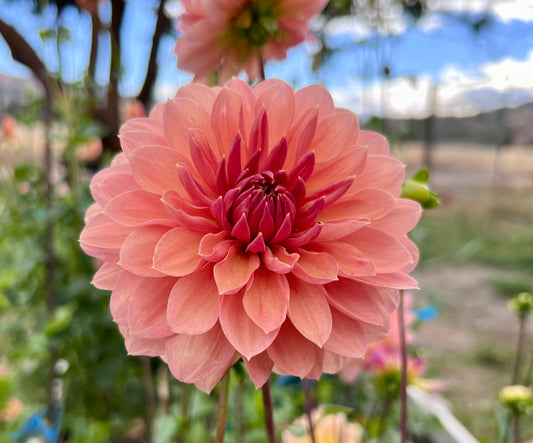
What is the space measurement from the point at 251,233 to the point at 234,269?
3 cm

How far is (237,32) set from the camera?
1.39 feet

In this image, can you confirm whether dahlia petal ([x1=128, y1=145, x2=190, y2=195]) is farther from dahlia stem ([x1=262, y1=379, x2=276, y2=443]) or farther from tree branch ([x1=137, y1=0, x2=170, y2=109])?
tree branch ([x1=137, y1=0, x2=170, y2=109])

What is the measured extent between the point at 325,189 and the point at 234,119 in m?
0.08

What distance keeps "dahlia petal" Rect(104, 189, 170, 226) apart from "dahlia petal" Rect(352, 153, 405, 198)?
134 millimetres

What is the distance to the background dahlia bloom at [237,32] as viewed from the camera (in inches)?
15.2

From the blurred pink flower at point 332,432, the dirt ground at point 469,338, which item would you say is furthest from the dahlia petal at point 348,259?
the dirt ground at point 469,338

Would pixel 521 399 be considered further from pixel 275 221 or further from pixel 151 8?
pixel 151 8

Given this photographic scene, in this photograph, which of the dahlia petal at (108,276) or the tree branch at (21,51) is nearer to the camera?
the dahlia petal at (108,276)

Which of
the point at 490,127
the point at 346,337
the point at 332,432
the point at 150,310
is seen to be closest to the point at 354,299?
the point at 346,337

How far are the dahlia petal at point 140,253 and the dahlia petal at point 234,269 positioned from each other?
1.4 inches

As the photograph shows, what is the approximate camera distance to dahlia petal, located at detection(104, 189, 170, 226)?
0.28 m

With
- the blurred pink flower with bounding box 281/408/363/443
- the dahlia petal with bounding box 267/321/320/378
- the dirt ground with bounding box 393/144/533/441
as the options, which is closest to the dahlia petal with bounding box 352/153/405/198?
the dahlia petal with bounding box 267/321/320/378

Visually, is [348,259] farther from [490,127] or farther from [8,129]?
[490,127]

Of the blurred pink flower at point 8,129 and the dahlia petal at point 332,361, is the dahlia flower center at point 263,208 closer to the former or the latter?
the dahlia petal at point 332,361
